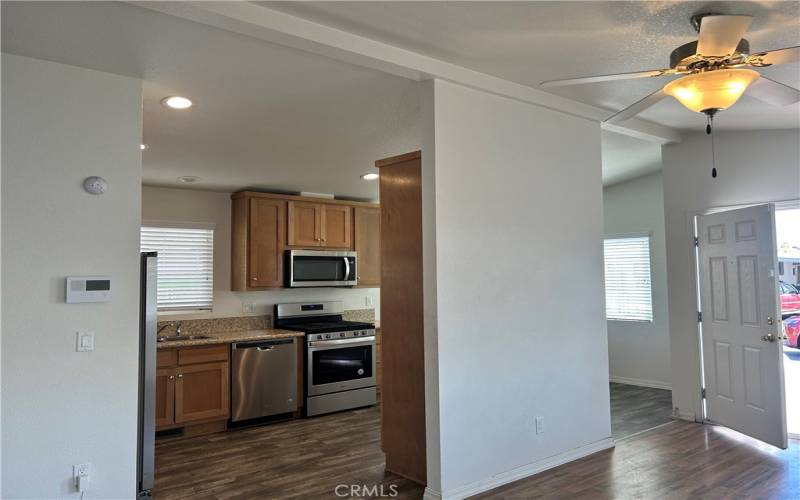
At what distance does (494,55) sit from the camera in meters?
3.06

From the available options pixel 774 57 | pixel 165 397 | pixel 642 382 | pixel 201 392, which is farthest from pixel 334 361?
pixel 774 57

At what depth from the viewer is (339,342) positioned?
5.82 m

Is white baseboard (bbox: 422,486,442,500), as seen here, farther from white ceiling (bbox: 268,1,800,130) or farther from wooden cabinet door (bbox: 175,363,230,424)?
wooden cabinet door (bbox: 175,363,230,424)

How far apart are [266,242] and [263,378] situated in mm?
1461

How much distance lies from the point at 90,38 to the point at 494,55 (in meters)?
2.05

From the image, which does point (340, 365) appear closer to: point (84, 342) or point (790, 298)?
point (84, 342)

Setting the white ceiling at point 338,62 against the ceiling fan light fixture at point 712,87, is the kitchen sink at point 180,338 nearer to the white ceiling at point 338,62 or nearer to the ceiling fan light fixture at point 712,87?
the white ceiling at point 338,62

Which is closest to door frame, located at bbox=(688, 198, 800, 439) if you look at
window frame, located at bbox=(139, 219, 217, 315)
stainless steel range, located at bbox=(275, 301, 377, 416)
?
stainless steel range, located at bbox=(275, 301, 377, 416)

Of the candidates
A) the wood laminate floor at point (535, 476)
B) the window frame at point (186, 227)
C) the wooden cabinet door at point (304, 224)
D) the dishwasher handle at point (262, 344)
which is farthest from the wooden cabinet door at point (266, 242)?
the wood laminate floor at point (535, 476)

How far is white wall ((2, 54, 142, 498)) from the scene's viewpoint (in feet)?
8.57

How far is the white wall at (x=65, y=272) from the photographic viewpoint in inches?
103

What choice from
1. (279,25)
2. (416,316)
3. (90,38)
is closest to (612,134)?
(416,316)

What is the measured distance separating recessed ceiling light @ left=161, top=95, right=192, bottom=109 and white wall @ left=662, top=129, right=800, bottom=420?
4.30 m

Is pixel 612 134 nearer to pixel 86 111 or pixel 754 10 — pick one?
pixel 754 10
